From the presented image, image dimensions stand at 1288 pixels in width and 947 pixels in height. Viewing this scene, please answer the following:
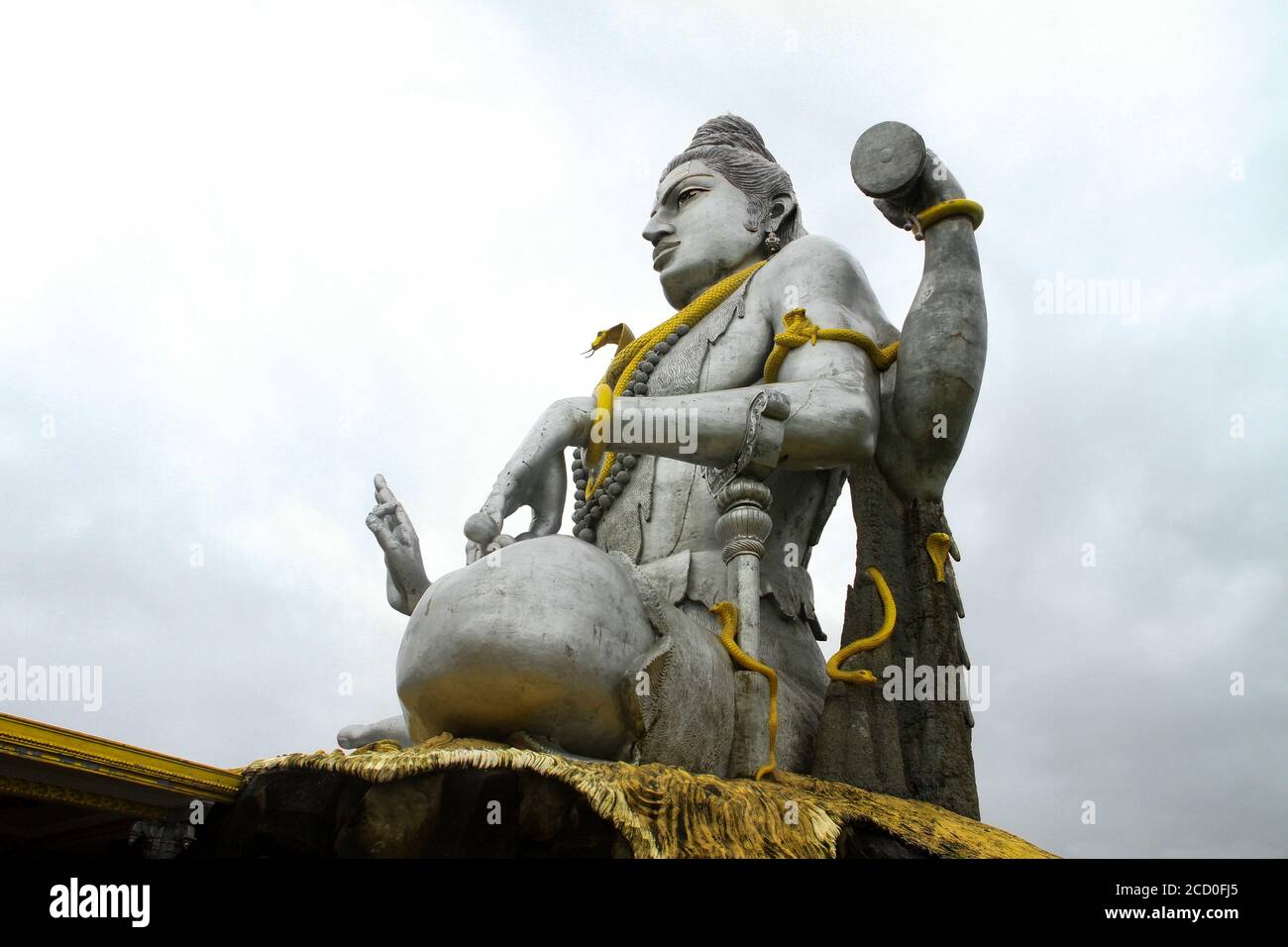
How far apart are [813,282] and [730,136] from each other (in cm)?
133

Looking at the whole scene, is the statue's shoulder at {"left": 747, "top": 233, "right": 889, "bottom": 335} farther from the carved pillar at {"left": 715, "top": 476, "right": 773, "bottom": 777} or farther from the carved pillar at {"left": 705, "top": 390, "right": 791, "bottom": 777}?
the carved pillar at {"left": 715, "top": 476, "right": 773, "bottom": 777}

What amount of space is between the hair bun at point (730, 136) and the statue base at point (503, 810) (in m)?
3.61

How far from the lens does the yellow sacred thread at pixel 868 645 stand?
16.4 ft

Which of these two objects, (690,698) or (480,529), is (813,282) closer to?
(480,529)

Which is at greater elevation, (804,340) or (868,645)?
(804,340)

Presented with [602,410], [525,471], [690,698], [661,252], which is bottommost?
[690,698]

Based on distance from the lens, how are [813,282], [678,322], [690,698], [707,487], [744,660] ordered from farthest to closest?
[678,322], [813,282], [707,487], [744,660], [690,698]

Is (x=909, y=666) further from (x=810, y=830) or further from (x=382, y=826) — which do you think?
(x=382, y=826)

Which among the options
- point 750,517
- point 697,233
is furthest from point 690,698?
point 697,233

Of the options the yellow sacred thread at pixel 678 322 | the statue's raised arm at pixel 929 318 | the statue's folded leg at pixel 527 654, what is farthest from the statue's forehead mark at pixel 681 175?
the statue's folded leg at pixel 527 654

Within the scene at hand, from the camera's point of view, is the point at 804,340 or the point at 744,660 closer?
the point at 744,660

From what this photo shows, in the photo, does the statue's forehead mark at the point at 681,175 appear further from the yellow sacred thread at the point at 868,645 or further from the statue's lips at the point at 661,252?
the yellow sacred thread at the point at 868,645

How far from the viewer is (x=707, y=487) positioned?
5.42m

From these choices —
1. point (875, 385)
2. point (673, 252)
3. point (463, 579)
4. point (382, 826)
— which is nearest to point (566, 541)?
point (463, 579)
